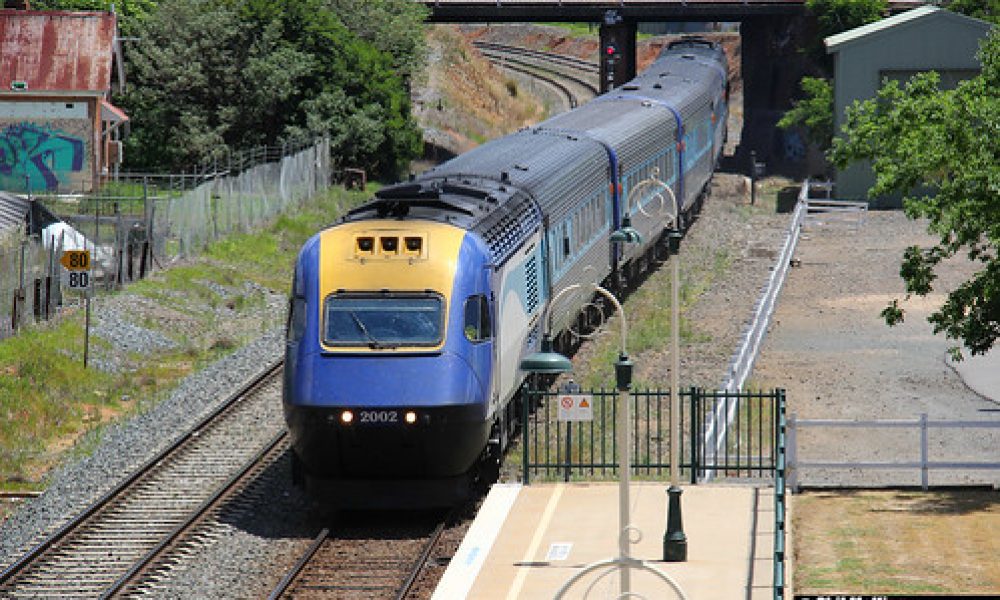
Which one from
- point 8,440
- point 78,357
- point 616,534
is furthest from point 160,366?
point 616,534

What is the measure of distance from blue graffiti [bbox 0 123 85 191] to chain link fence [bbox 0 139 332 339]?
1.75m

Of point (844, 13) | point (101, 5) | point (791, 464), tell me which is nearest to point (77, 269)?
point (791, 464)

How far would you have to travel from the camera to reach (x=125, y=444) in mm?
28188

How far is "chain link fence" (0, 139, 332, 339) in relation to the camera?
36344mm

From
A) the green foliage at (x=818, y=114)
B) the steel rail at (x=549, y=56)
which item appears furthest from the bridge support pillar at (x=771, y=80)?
the steel rail at (x=549, y=56)

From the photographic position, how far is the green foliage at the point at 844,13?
242ft

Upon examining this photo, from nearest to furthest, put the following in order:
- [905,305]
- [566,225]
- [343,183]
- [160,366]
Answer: [566,225], [160,366], [905,305], [343,183]

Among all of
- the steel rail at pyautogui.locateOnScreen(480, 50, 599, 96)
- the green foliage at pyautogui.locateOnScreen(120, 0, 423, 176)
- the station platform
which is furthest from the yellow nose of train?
the steel rail at pyautogui.locateOnScreen(480, 50, 599, 96)

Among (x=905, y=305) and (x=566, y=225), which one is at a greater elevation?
(x=566, y=225)

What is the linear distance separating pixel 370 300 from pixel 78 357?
1233cm

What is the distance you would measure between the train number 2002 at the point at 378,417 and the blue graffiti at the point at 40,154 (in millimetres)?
38575

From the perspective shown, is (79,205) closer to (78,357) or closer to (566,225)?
(78,357)

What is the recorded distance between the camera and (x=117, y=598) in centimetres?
2050

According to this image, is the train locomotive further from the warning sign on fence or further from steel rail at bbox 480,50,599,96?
steel rail at bbox 480,50,599,96
